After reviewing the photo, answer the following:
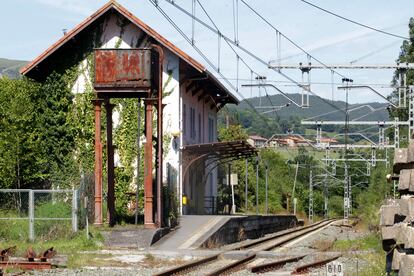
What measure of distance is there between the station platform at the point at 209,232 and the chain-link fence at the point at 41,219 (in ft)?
9.42

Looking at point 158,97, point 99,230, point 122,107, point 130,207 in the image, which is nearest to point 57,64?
point 122,107

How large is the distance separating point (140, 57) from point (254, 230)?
41.5ft

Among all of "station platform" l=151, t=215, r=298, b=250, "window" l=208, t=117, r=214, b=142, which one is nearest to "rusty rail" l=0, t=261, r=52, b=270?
"station platform" l=151, t=215, r=298, b=250

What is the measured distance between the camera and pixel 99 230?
80.5 ft

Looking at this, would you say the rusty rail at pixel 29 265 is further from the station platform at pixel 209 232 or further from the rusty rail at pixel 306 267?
the station platform at pixel 209 232

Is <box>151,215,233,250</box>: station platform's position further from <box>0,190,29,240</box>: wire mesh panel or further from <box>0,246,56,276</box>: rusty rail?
<box>0,246,56,276</box>: rusty rail

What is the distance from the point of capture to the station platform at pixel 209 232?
2435 centimetres

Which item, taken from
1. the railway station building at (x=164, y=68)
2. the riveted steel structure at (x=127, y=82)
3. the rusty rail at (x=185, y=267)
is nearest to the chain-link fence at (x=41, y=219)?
the riveted steel structure at (x=127, y=82)

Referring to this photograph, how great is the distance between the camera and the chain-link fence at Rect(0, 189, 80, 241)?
955 inches

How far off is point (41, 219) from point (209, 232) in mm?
5401

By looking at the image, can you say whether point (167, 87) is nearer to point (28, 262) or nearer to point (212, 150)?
point (212, 150)

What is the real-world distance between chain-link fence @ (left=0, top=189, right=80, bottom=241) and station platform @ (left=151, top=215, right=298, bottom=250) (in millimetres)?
2872

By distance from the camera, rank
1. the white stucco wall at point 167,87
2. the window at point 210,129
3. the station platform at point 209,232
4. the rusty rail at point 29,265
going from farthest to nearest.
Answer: the window at point 210,129
the white stucco wall at point 167,87
the station platform at point 209,232
the rusty rail at point 29,265

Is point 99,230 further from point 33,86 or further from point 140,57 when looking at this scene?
point 33,86
